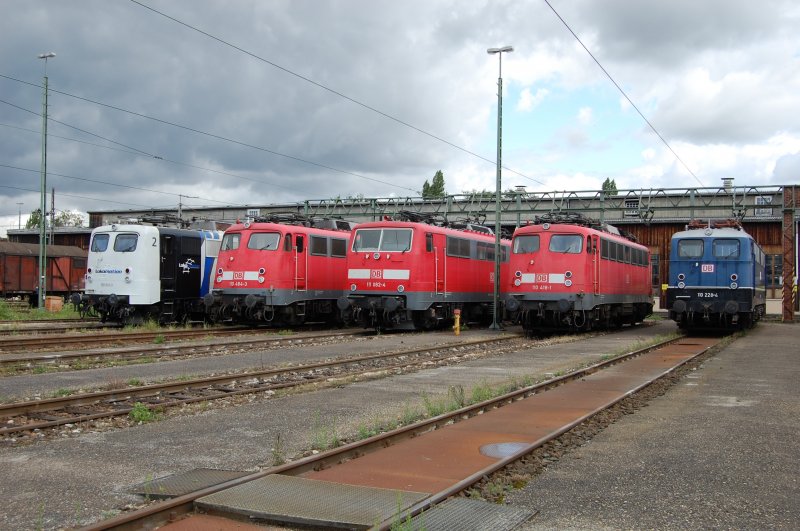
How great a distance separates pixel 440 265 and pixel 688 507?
1736 centimetres

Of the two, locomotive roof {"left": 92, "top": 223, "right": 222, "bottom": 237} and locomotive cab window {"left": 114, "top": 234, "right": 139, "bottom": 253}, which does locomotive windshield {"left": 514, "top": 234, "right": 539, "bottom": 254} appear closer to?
locomotive roof {"left": 92, "top": 223, "right": 222, "bottom": 237}

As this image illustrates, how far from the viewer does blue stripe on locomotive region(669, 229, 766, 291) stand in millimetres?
23203

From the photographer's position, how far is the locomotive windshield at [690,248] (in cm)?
2392

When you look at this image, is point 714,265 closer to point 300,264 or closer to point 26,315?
point 300,264

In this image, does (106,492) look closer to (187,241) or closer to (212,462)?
(212,462)

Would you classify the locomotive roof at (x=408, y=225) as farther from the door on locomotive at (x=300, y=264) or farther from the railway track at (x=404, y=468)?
the railway track at (x=404, y=468)

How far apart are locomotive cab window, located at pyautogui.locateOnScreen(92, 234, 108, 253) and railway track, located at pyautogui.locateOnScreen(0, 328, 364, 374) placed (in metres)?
4.30

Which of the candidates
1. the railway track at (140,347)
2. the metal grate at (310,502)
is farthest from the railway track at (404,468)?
the railway track at (140,347)

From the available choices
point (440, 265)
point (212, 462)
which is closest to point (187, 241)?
point (440, 265)

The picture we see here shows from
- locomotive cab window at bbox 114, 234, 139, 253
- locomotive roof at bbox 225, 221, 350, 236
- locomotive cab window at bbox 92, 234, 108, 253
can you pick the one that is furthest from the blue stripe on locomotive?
locomotive cab window at bbox 92, 234, 108, 253

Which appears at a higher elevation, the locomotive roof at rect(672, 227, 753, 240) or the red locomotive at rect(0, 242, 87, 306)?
the locomotive roof at rect(672, 227, 753, 240)

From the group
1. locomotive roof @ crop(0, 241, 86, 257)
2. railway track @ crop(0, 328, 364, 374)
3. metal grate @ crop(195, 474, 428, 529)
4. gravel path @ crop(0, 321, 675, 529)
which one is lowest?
gravel path @ crop(0, 321, 675, 529)

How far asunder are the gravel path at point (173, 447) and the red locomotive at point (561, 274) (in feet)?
32.7

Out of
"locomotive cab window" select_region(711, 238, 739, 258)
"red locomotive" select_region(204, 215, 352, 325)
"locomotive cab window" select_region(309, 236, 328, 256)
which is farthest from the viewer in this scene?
"locomotive cab window" select_region(309, 236, 328, 256)
